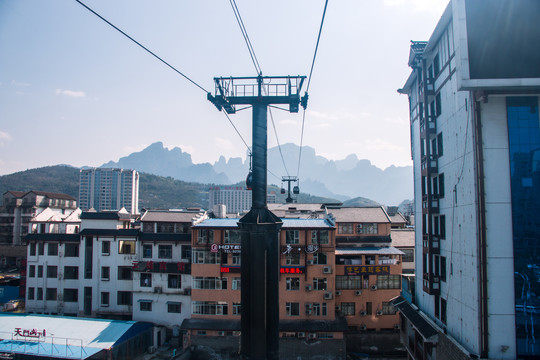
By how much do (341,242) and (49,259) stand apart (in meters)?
29.9

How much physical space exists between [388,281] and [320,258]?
704 cm

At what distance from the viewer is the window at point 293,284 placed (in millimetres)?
29703

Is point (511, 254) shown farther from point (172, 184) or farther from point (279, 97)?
point (172, 184)

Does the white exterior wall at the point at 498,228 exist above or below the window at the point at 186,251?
above

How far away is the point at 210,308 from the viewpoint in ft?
98.5

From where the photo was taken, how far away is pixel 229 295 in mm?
29797

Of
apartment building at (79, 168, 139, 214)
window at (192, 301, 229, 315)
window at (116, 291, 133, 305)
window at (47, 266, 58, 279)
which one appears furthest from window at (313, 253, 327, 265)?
apartment building at (79, 168, 139, 214)

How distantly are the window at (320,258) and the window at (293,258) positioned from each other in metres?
1.47

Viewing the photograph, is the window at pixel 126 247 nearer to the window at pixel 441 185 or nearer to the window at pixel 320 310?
the window at pixel 320 310

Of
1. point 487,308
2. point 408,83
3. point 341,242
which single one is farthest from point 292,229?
point 487,308

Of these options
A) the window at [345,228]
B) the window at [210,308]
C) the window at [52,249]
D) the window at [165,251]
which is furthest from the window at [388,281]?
the window at [52,249]

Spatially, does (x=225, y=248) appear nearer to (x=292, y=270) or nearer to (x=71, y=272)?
(x=292, y=270)

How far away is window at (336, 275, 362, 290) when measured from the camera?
31.7m

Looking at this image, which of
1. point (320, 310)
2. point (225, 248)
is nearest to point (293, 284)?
point (320, 310)
